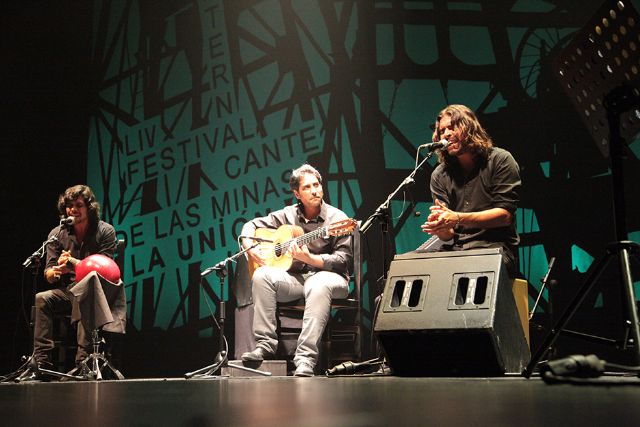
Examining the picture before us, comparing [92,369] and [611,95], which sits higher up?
[611,95]

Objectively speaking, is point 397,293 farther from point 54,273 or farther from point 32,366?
point 54,273

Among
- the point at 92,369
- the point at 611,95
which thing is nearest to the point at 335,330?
the point at 92,369

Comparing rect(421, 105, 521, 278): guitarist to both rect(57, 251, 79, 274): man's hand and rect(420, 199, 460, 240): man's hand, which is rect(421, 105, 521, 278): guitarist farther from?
rect(57, 251, 79, 274): man's hand

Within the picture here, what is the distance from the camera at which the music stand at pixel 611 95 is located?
195 cm

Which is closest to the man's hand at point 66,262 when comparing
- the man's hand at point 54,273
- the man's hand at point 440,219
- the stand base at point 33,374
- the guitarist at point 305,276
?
the man's hand at point 54,273

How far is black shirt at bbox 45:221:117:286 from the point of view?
4992 mm

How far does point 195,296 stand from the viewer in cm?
536

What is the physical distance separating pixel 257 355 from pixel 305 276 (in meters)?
0.63

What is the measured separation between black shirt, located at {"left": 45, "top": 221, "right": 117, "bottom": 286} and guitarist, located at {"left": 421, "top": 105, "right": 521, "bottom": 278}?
8.77ft

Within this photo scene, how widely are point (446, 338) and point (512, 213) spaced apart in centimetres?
83

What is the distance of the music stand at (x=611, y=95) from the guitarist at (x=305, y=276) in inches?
82.7

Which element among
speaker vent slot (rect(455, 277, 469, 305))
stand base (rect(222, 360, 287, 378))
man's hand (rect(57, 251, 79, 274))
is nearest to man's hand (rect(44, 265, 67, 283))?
man's hand (rect(57, 251, 79, 274))

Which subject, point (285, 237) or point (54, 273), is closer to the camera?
point (285, 237)

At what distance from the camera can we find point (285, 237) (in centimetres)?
455
